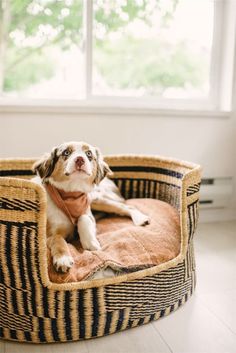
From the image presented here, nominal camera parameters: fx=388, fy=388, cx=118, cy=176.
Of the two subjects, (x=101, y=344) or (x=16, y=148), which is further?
(x=16, y=148)

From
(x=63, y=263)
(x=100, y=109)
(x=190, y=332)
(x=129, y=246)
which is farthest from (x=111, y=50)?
(x=190, y=332)

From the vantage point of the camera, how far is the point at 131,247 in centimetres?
143

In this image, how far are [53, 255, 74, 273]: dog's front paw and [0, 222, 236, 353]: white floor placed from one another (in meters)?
0.26

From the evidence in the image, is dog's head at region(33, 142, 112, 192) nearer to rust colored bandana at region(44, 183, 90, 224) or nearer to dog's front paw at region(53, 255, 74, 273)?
rust colored bandana at region(44, 183, 90, 224)

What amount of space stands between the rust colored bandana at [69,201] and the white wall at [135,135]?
2.67 ft

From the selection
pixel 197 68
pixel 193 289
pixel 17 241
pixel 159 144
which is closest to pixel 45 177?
pixel 17 241

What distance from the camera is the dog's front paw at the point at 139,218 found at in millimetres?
1672

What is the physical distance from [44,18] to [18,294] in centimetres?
176

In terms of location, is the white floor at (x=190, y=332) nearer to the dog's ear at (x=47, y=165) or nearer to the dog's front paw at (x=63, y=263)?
the dog's front paw at (x=63, y=263)

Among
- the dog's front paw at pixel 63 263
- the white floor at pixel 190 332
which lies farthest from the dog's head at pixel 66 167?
the white floor at pixel 190 332

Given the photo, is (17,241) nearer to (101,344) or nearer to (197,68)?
(101,344)

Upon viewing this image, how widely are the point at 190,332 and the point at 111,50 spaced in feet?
6.05

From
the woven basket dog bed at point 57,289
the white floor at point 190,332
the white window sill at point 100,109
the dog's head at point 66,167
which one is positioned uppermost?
the white window sill at point 100,109

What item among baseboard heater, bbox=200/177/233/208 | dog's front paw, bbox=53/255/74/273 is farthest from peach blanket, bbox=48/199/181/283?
baseboard heater, bbox=200/177/233/208
